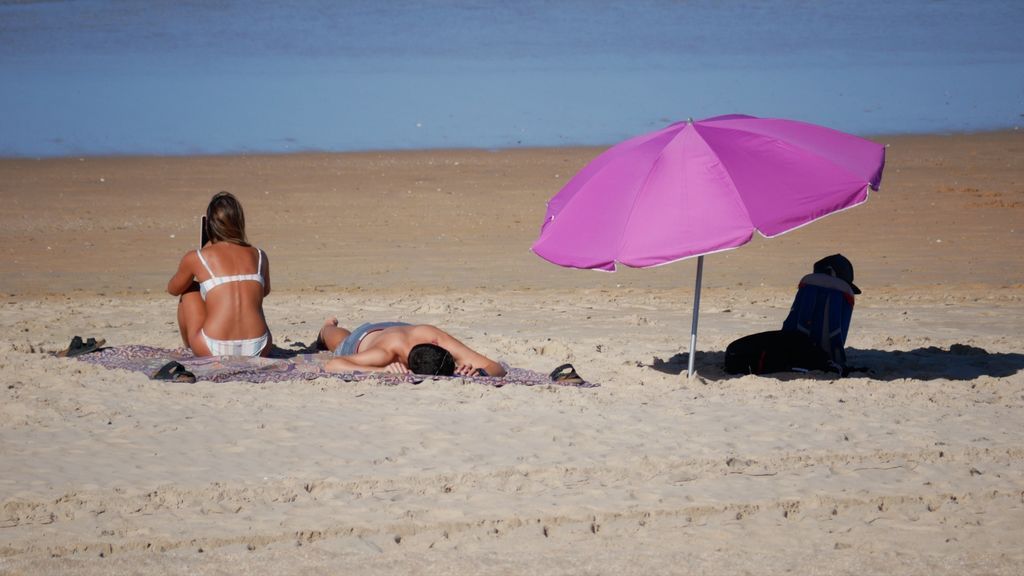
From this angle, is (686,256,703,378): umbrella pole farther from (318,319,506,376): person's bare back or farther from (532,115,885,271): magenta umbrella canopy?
(318,319,506,376): person's bare back

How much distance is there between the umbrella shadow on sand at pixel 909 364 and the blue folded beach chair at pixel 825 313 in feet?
0.66

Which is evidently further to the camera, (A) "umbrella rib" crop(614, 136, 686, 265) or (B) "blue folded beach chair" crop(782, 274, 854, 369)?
(B) "blue folded beach chair" crop(782, 274, 854, 369)

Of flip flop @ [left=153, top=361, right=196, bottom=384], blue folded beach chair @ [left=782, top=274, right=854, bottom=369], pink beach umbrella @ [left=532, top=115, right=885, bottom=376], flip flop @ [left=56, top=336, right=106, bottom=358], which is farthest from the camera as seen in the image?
flip flop @ [left=56, top=336, right=106, bottom=358]

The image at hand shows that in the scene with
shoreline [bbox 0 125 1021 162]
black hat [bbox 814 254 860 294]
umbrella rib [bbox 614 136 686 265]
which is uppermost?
shoreline [bbox 0 125 1021 162]

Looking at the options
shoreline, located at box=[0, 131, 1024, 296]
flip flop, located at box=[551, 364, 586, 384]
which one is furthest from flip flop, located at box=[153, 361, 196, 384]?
shoreline, located at box=[0, 131, 1024, 296]

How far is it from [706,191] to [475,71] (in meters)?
23.3

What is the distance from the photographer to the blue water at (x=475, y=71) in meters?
23.1

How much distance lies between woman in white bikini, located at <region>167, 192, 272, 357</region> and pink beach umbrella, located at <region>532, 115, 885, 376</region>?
1966mm

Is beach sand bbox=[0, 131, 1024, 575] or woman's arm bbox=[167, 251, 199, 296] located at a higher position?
woman's arm bbox=[167, 251, 199, 296]

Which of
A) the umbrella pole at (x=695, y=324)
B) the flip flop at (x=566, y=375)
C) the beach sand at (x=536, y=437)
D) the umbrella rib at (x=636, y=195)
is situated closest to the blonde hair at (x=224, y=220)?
the beach sand at (x=536, y=437)

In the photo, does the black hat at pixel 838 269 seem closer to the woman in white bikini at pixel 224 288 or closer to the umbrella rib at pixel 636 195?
the umbrella rib at pixel 636 195

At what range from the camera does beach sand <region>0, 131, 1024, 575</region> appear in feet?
16.9

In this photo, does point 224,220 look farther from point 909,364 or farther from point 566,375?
point 909,364

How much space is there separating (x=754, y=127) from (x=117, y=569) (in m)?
4.67
